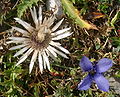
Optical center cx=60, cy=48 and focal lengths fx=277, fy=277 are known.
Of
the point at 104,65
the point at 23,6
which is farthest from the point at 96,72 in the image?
the point at 23,6

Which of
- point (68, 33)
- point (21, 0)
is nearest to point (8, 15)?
point (21, 0)

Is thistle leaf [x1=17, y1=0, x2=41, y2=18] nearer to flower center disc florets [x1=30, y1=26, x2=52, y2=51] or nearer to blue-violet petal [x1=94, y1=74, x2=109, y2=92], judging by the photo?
flower center disc florets [x1=30, y1=26, x2=52, y2=51]

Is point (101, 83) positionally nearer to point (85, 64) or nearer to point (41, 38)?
point (85, 64)

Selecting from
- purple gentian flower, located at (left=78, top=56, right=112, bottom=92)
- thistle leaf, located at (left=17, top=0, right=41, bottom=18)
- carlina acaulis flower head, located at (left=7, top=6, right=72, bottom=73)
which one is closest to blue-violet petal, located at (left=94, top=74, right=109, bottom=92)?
purple gentian flower, located at (left=78, top=56, right=112, bottom=92)

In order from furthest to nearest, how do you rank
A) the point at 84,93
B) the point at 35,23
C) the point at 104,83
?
the point at 84,93
the point at 35,23
the point at 104,83

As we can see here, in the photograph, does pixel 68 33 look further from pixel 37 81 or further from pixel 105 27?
pixel 37 81

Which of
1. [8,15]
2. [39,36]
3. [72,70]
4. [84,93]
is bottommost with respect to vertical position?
[84,93]
